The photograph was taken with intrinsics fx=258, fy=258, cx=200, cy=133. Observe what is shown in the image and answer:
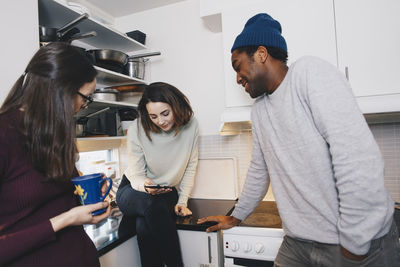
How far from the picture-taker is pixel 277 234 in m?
1.23

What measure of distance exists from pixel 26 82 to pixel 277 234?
3.85 ft

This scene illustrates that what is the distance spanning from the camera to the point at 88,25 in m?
1.55

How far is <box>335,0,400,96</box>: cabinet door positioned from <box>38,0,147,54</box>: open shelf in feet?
4.37

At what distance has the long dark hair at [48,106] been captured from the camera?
67 centimetres

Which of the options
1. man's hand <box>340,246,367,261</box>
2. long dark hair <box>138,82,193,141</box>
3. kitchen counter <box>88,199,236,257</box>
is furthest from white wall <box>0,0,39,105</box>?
man's hand <box>340,246,367,261</box>

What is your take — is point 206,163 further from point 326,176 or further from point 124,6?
point 124,6

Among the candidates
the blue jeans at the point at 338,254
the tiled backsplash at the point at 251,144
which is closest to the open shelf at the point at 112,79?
the tiled backsplash at the point at 251,144

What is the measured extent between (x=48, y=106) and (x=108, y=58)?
98cm

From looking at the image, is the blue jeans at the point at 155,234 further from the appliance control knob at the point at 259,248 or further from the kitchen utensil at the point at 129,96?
the kitchen utensil at the point at 129,96

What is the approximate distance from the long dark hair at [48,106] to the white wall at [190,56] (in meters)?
1.30

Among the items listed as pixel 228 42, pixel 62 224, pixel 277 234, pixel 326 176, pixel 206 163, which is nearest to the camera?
pixel 62 224

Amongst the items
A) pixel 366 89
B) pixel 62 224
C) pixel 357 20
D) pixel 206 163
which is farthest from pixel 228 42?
pixel 62 224

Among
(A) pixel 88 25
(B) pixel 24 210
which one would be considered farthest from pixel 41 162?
(A) pixel 88 25

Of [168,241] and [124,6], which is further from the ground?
[124,6]
